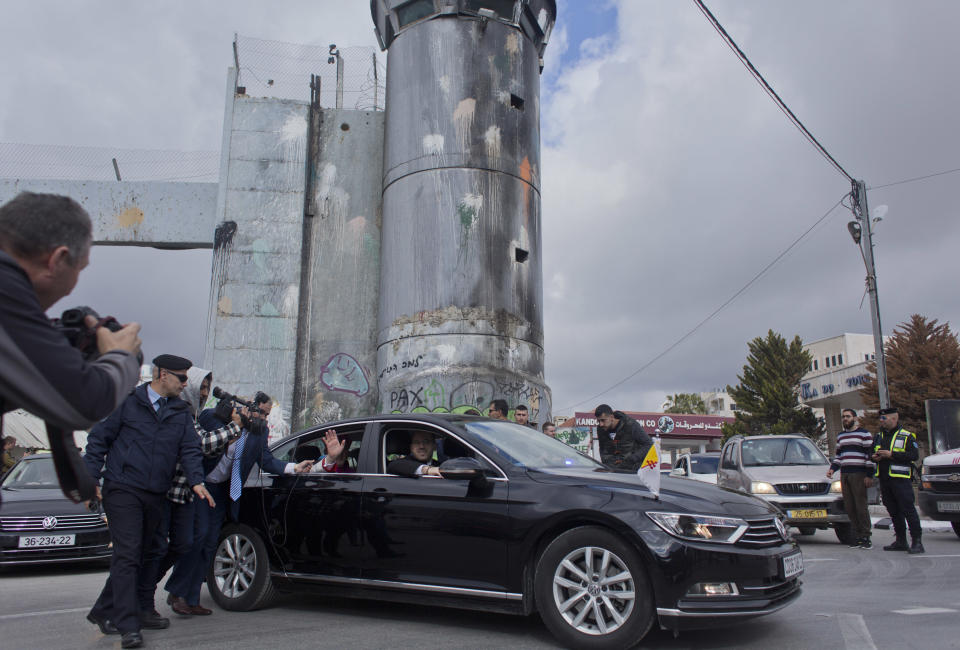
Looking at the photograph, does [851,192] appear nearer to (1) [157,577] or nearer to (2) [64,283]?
(1) [157,577]

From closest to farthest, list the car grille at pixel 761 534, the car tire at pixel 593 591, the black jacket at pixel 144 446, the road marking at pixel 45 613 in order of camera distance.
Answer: the car tire at pixel 593 591 < the car grille at pixel 761 534 < the black jacket at pixel 144 446 < the road marking at pixel 45 613

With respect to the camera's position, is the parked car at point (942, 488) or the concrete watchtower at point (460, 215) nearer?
the parked car at point (942, 488)

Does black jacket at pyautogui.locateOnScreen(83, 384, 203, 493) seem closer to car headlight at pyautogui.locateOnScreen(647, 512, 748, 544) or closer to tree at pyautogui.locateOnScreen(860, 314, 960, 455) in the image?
car headlight at pyautogui.locateOnScreen(647, 512, 748, 544)

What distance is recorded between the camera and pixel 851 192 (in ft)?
60.6

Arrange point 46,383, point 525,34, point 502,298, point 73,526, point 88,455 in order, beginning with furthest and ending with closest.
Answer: point 525,34 < point 502,298 < point 73,526 < point 88,455 < point 46,383

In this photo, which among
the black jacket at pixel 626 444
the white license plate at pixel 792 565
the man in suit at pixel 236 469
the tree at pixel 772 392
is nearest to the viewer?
the white license plate at pixel 792 565

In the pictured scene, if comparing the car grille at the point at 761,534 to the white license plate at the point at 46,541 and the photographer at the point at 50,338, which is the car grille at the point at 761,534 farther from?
the white license plate at the point at 46,541

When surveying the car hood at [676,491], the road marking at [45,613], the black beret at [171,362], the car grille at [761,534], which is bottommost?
the road marking at [45,613]

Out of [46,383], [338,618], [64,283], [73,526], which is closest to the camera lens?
[46,383]

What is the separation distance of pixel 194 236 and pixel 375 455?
16.8m

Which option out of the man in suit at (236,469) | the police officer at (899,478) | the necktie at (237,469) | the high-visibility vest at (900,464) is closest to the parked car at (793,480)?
the police officer at (899,478)

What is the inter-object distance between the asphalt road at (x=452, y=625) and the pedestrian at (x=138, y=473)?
0.84ft

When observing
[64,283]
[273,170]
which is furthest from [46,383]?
[273,170]

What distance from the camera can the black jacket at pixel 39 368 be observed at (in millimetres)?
1950
